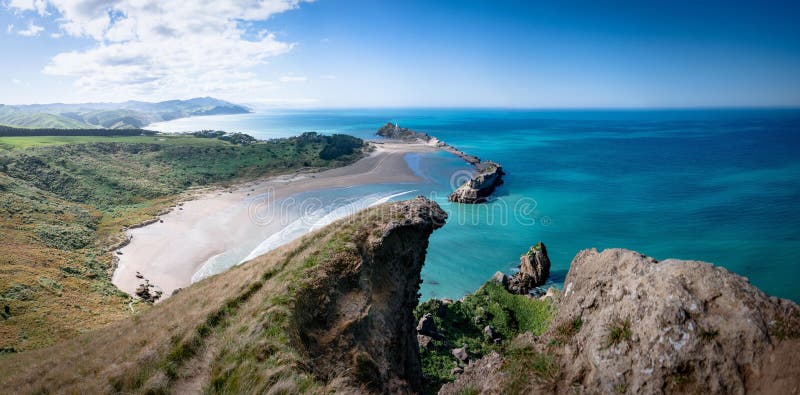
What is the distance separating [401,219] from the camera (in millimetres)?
15414

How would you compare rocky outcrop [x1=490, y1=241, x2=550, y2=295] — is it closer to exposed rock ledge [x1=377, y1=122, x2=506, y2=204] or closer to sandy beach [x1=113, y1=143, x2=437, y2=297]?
exposed rock ledge [x1=377, y1=122, x2=506, y2=204]

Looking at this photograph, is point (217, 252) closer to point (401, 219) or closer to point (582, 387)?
point (401, 219)

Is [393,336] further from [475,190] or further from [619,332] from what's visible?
[475,190]

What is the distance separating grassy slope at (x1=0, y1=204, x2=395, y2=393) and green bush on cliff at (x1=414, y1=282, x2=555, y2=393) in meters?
11.7

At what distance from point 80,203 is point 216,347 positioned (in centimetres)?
6237

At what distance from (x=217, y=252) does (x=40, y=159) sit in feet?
168

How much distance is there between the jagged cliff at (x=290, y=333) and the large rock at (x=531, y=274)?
20.1 meters

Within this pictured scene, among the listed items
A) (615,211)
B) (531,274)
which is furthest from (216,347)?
(615,211)

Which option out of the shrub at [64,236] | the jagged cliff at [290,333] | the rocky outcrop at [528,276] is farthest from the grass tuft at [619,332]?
the shrub at [64,236]

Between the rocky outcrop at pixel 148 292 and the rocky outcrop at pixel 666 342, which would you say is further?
the rocky outcrop at pixel 148 292

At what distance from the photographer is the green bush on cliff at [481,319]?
23.4 meters

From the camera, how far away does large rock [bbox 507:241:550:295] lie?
33188 mm

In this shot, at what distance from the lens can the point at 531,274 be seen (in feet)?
112

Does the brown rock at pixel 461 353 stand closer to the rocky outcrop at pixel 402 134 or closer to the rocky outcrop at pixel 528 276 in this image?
the rocky outcrop at pixel 528 276
